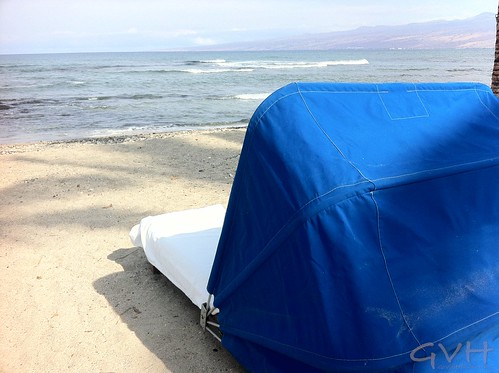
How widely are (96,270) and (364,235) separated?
2782 mm

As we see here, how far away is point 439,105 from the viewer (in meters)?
2.59

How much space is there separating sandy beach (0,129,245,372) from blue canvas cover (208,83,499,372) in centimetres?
78

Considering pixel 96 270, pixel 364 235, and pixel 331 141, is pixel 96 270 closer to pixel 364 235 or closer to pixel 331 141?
pixel 331 141

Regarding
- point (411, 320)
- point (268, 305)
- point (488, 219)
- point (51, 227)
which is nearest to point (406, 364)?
point (411, 320)

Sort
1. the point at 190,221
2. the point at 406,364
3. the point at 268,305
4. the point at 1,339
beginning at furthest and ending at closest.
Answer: the point at 190,221, the point at 1,339, the point at 268,305, the point at 406,364

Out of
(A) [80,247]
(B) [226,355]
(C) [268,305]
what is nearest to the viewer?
(C) [268,305]

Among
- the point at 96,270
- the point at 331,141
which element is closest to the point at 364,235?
the point at 331,141

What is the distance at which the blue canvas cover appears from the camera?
1.97 meters

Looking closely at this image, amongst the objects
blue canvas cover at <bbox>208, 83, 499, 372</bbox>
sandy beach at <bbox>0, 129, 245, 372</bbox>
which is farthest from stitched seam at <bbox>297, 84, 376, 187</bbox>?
sandy beach at <bbox>0, 129, 245, 372</bbox>

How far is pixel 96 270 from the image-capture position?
4.11 meters

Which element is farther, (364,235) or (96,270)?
(96,270)

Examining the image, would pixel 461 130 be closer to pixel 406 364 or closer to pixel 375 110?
pixel 375 110

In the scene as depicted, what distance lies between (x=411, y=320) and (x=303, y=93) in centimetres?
112

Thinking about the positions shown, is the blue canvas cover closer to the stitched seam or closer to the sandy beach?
the stitched seam
